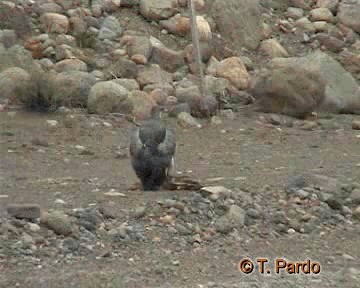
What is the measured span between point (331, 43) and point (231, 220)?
953cm

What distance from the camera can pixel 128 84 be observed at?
14.0 m

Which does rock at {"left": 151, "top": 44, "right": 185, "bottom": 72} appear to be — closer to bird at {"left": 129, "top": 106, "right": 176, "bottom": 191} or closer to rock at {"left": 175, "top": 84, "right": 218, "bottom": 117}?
rock at {"left": 175, "top": 84, "right": 218, "bottom": 117}

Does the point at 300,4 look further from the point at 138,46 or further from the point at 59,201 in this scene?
the point at 59,201

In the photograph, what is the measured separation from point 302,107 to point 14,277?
27.4 ft

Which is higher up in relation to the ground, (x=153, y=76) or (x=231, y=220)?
(x=231, y=220)

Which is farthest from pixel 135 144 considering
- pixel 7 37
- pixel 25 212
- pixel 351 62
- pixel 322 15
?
pixel 322 15

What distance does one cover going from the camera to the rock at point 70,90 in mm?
13180

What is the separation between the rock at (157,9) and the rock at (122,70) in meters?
1.78

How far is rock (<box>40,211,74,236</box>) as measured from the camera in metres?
7.23

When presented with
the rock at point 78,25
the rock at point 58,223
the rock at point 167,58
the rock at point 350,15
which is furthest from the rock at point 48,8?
the rock at point 58,223

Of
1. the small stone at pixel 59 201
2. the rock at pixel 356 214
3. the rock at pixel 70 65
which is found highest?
the small stone at pixel 59 201

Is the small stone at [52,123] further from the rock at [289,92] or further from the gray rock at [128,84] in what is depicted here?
the rock at [289,92]

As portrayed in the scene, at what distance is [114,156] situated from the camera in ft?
36.2

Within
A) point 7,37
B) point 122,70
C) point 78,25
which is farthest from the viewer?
point 78,25
